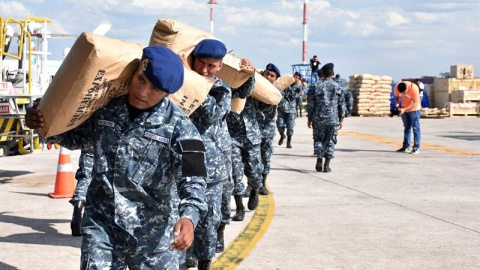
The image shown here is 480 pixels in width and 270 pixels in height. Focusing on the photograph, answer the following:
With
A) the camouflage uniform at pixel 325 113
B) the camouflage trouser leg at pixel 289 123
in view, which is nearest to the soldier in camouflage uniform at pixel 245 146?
the camouflage uniform at pixel 325 113

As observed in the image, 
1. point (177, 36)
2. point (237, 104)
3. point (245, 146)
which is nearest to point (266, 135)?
point (245, 146)

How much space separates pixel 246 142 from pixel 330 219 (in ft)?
4.43

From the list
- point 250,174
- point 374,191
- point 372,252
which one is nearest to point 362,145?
point 374,191

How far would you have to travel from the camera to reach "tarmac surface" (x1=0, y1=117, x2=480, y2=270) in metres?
6.96

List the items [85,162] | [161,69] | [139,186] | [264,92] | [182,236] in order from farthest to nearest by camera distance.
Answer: [264,92] < [85,162] < [139,186] < [161,69] < [182,236]

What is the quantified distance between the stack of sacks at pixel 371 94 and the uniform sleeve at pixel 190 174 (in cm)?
3501

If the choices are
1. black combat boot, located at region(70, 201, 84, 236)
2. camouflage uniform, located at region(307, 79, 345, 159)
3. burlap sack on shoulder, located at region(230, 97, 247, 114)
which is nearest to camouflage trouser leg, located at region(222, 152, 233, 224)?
burlap sack on shoulder, located at region(230, 97, 247, 114)

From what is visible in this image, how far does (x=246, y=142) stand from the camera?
29.1 ft

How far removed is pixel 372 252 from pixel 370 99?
32308mm

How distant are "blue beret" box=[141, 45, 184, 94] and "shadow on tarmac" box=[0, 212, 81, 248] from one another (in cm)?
396

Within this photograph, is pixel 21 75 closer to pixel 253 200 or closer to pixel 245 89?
pixel 253 200

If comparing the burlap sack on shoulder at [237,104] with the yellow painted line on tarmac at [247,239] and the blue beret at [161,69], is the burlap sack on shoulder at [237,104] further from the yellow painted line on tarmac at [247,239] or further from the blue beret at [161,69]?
the blue beret at [161,69]

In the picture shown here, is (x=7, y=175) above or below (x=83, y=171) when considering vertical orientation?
below

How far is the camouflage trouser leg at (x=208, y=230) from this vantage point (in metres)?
5.81
